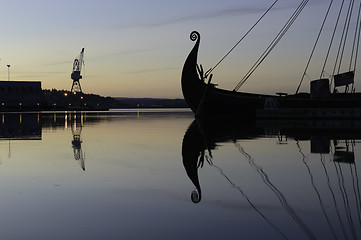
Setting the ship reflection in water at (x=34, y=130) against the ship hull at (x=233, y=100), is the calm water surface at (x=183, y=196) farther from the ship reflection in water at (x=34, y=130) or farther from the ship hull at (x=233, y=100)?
the ship hull at (x=233, y=100)

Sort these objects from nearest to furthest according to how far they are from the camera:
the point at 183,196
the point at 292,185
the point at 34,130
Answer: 1. the point at 183,196
2. the point at 292,185
3. the point at 34,130

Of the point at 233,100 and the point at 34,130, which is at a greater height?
the point at 233,100

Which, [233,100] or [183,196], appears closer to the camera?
[183,196]

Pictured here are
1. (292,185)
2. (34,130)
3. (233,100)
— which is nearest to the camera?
(292,185)

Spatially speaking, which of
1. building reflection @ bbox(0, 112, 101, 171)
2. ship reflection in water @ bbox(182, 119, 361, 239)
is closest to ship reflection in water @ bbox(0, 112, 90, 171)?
building reflection @ bbox(0, 112, 101, 171)

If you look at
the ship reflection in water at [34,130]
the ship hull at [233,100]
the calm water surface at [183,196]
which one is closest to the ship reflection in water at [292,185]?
the calm water surface at [183,196]

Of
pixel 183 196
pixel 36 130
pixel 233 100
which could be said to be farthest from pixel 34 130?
pixel 183 196

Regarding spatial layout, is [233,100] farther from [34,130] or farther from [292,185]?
[292,185]

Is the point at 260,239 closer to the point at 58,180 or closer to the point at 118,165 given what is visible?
the point at 58,180

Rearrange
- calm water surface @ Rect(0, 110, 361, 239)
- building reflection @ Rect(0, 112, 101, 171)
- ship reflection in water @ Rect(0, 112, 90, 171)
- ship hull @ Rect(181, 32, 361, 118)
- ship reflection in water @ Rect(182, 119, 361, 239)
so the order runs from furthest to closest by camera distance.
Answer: ship hull @ Rect(181, 32, 361, 118) < ship reflection in water @ Rect(0, 112, 90, 171) < building reflection @ Rect(0, 112, 101, 171) < ship reflection in water @ Rect(182, 119, 361, 239) < calm water surface @ Rect(0, 110, 361, 239)

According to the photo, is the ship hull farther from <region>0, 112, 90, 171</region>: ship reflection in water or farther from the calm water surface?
the calm water surface

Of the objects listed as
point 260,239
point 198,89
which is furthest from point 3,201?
point 198,89

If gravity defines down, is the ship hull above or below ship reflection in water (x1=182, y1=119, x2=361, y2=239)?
Result: above

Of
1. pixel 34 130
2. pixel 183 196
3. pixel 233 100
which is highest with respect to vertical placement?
pixel 233 100
